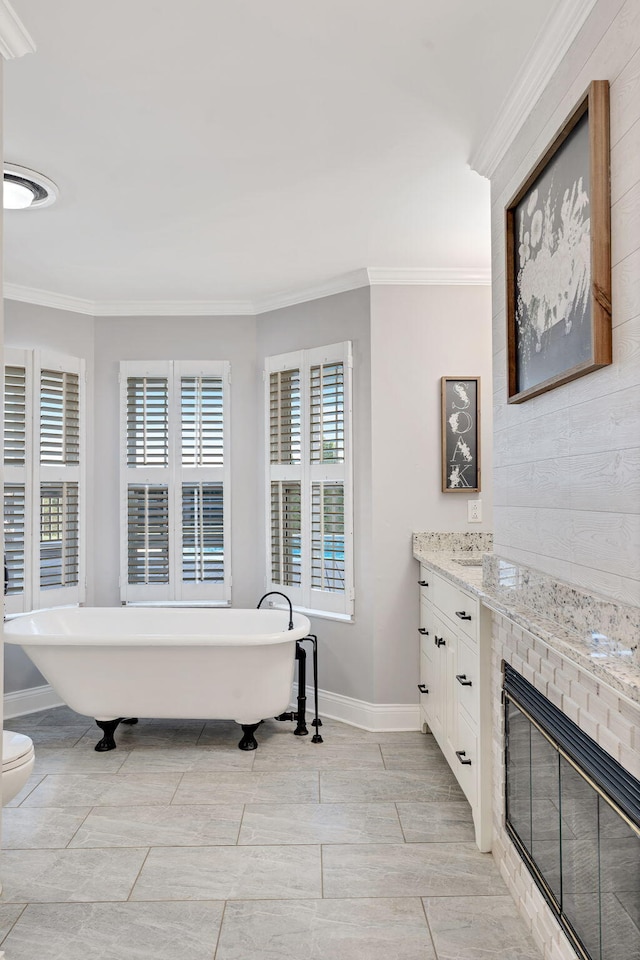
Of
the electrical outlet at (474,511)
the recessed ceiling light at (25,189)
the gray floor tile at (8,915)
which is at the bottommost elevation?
the gray floor tile at (8,915)

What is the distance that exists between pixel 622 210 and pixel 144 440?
364 centimetres

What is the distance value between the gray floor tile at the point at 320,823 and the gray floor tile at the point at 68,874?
46 centimetres

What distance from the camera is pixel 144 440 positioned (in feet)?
15.2

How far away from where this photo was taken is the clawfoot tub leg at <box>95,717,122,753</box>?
362 centimetres

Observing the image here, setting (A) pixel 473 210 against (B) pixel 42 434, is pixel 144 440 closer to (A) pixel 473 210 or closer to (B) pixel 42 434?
(B) pixel 42 434

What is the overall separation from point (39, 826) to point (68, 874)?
44cm

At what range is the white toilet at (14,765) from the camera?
90.9 inches

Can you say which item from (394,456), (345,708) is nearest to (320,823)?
(345,708)

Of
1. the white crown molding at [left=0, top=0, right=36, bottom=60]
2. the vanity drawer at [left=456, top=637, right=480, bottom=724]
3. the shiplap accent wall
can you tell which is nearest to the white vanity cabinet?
the vanity drawer at [left=456, top=637, right=480, bottom=724]

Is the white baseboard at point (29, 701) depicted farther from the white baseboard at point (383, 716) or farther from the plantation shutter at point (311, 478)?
the white baseboard at point (383, 716)

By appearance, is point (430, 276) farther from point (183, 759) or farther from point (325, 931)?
point (325, 931)

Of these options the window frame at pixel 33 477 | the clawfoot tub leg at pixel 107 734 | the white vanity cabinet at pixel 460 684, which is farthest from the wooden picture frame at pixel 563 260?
the window frame at pixel 33 477

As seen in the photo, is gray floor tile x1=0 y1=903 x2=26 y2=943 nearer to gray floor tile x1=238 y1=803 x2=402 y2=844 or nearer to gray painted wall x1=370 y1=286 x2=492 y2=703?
gray floor tile x1=238 y1=803 x2=402 y2=844

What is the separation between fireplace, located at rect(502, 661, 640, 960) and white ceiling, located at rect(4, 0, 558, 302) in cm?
190
